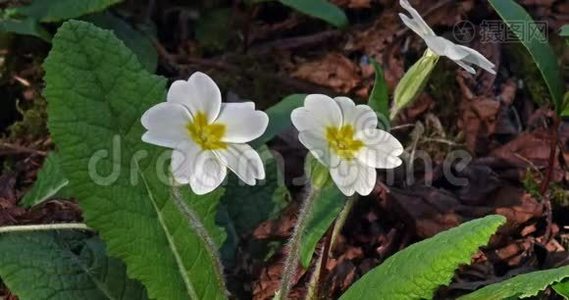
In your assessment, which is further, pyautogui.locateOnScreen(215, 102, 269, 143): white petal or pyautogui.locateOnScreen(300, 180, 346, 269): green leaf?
pyautogui.locateOnScreen(300, 180, 346, 269): green leaf

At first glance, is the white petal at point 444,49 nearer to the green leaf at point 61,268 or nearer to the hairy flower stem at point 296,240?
the hairy flower stem at point 296,240

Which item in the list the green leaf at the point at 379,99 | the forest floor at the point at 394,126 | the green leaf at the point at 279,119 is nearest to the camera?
the green leaf at the point at 379,99

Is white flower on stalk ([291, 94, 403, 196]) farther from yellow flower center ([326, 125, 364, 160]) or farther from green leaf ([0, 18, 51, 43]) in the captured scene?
green leaf ([0, 18, 51, 43])

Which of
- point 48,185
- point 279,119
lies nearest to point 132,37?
point 48,185

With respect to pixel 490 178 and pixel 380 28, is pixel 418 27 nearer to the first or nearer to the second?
pixel 490 178

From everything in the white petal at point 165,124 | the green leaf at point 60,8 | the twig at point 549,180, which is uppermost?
the white petal at point 165,124

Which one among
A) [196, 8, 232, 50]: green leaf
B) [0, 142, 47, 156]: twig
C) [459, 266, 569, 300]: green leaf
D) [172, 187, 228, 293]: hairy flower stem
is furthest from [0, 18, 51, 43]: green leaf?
[459, 266, 569, 300]: green leaf

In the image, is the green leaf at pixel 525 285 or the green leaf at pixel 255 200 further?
the green leaf at pixel 255 200

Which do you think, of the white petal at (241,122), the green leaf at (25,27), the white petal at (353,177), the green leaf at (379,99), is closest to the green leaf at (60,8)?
the green leaf at (25,27)
